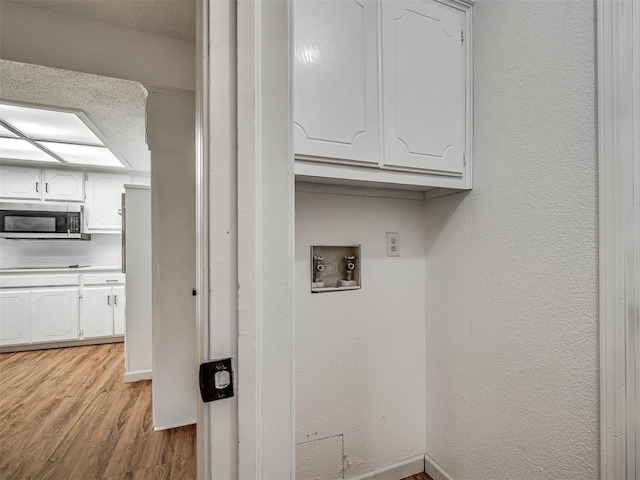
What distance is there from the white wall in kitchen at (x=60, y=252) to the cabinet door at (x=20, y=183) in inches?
24.9

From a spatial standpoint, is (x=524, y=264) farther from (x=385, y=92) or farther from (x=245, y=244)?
(x=245, y=244)

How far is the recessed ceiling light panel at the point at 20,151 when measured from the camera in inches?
131

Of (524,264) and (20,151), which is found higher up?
(20,151)

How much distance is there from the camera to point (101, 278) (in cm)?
398

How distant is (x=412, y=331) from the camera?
1.73 metres

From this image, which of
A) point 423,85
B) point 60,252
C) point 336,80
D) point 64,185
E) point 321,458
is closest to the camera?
point 336,80

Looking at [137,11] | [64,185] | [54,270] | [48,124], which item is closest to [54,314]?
[54,270]

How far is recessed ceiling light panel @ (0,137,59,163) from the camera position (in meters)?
3.32

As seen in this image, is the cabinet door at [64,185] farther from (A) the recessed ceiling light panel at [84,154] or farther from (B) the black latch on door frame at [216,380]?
(B) the black latch on door frame at [216,380]

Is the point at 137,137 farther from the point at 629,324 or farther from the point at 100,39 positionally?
the point at 629,324

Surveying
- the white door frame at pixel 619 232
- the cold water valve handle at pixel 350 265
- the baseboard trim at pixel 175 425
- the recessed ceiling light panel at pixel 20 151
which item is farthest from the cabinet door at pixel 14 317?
the white door frame at pixel 619 232

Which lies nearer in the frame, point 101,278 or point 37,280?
point 37,280

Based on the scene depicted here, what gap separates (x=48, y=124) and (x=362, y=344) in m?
3.19

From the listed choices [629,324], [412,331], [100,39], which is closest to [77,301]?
[100,39]
